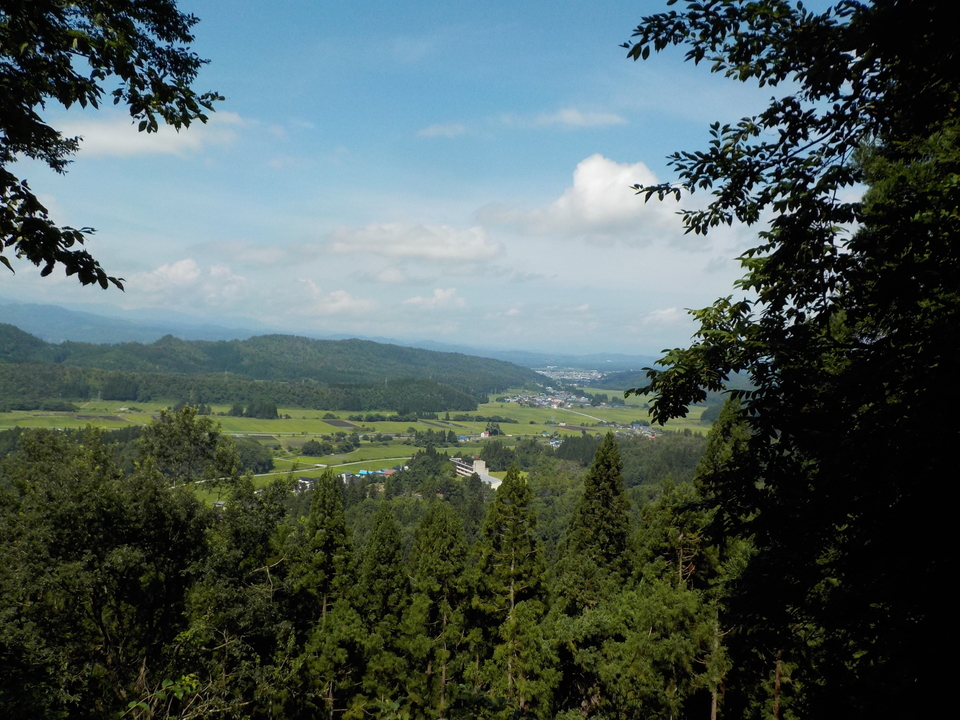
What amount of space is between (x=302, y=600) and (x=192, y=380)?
126979 millimetres

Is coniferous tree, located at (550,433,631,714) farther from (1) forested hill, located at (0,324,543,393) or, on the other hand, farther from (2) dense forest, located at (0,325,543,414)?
(1) forested hill, located at (0,324,543,393)

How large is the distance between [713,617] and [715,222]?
1075 cm

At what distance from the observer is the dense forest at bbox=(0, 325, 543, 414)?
105 metres

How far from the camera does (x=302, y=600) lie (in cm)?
1420

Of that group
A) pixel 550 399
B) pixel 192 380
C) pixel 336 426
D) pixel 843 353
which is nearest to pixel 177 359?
pixel 192 380

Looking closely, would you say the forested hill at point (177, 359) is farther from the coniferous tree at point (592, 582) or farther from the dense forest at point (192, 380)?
the coniferous tree at point (592, 582)

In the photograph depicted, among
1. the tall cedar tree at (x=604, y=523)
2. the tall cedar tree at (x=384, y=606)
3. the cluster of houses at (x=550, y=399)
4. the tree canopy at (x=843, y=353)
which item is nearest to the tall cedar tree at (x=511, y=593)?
the tall cedar tree at (x=384, y=606)

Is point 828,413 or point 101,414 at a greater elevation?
point 828,413

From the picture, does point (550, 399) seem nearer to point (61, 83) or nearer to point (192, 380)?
point (192, 380)

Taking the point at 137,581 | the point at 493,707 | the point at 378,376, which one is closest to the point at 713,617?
the point at 493,707

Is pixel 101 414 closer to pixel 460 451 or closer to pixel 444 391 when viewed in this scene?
pixel 460 451

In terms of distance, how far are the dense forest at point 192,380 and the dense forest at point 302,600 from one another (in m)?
104

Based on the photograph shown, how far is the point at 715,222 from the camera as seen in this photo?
4172 millimetres

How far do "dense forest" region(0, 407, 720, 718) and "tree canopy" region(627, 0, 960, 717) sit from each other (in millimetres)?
839
